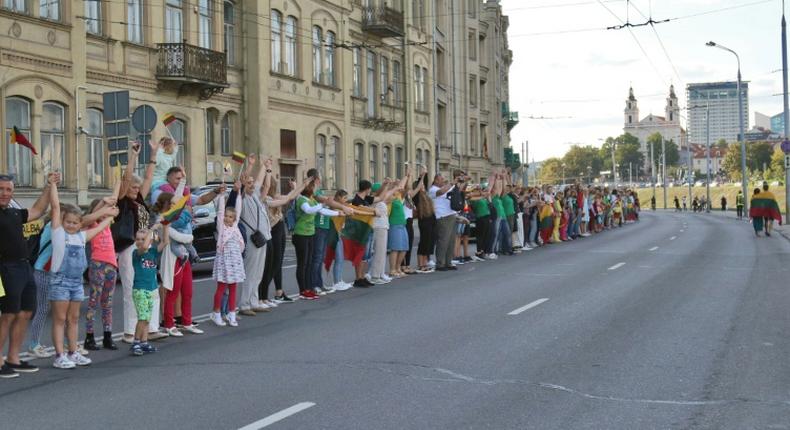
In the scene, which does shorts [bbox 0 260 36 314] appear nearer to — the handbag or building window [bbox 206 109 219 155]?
the handbag

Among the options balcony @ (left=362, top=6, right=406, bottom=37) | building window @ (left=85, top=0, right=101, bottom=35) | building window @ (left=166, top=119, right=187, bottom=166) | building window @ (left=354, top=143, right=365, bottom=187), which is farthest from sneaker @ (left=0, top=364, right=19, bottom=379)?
balcony @ (left=362, top=6, right=406, bottom=37)

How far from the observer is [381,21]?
137 ft

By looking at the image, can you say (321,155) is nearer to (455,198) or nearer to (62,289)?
(455,198)

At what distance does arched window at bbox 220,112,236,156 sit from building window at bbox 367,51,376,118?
36.1 feet

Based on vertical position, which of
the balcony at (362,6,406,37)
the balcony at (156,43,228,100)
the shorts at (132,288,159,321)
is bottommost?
the shorts at (132,288,159,321)

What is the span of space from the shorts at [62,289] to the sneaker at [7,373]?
0.76 metres

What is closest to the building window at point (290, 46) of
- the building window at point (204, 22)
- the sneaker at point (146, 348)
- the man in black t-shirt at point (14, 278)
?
the building window at point (204, 22)

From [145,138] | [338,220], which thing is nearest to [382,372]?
[338,220]

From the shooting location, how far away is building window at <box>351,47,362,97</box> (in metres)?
41.3

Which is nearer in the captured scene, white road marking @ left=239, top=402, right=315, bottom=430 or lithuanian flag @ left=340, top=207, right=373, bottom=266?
white road marking @ left=239, top=402, right=315, bottom=430

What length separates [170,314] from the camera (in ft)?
36.3

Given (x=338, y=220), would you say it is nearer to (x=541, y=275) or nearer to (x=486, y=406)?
(x=541, y=275)

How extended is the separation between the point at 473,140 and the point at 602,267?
44.7m

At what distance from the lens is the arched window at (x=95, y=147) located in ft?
84.1
